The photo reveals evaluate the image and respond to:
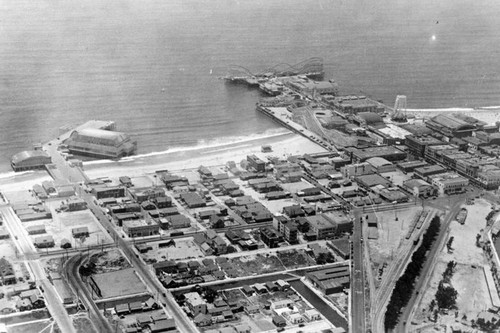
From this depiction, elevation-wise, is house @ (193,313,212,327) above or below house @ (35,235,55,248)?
below

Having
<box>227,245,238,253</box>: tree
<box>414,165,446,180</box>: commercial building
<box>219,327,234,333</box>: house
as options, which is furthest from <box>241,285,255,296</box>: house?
<box>414,165,446,180</box>: commercial building

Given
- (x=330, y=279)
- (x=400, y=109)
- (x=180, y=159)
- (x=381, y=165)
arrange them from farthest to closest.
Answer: (x=400, y=109) → (x=180, y=159) → (x=381, y=165) → (x=330, y=279)

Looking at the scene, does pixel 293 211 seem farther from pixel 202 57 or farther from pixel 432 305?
pixel 202 57

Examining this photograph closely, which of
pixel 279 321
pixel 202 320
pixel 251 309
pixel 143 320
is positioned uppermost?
pixel 143 320

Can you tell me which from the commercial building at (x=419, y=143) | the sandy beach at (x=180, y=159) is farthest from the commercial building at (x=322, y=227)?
the commercial building at (x=419, y=143)

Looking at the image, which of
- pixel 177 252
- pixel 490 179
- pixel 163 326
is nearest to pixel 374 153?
pixel 490 179

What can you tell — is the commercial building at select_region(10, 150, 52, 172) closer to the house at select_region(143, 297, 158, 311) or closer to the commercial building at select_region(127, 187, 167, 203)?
the commercial building at select_region(127, 187, 167, 203)

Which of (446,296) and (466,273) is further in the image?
(466,273)

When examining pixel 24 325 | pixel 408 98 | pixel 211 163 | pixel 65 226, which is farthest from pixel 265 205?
pixel 408 98

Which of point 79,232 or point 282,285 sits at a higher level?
point 79,232
